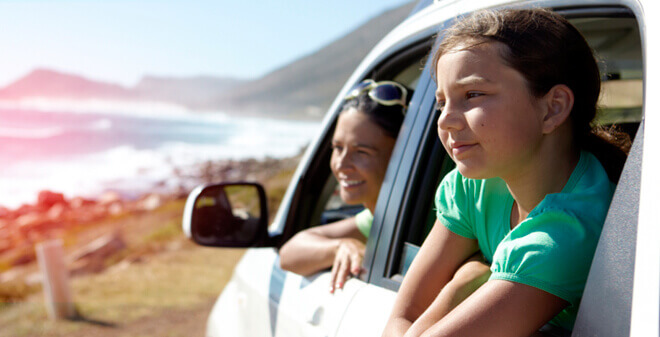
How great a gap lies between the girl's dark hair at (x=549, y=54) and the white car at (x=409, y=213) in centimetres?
11

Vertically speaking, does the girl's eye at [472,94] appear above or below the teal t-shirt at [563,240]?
above

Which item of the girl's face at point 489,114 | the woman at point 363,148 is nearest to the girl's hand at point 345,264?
→ the woman at point 363,148

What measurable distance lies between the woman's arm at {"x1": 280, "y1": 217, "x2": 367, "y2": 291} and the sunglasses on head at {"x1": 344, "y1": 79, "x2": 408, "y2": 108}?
0.44m

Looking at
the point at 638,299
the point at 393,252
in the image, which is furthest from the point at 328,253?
the point at 638,299

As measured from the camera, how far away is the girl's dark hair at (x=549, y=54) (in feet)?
3.46

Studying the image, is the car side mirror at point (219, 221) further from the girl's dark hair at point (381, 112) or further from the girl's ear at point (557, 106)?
the girl's ear at point (557, 106)

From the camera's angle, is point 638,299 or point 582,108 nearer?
point 638,299

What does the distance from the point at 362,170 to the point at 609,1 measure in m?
1.10

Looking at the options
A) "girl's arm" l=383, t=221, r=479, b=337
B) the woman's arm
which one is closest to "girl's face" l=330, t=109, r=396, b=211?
the woman's arm

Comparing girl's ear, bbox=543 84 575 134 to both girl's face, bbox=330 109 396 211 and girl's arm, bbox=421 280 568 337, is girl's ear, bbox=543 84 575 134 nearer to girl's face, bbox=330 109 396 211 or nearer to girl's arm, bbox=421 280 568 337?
girl's arm, bbox=421 280 568 337

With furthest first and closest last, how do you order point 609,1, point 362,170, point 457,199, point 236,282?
point 236,282, point 362,170, point 457,199, point 609,1

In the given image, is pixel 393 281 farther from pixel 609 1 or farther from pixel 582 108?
pixel 609 1

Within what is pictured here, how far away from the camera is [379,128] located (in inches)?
83.0

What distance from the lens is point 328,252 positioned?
183 centimetres
